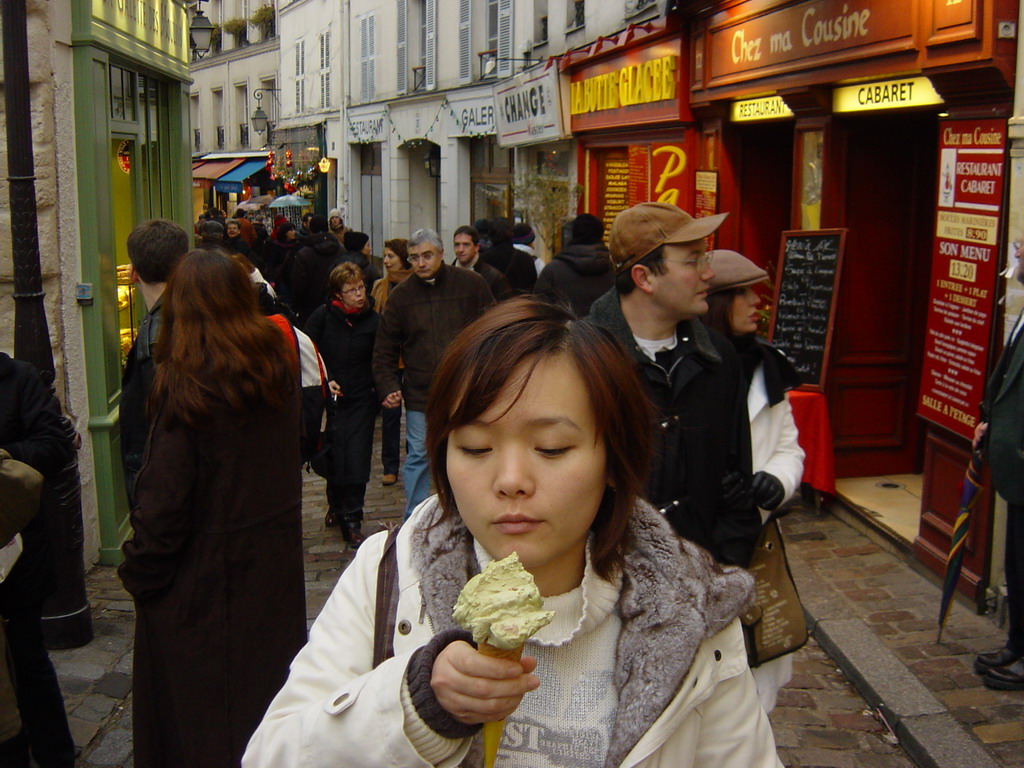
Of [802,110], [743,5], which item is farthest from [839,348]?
[743,5]

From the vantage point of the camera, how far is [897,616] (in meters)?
5.90

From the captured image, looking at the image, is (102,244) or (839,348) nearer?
(102,244)

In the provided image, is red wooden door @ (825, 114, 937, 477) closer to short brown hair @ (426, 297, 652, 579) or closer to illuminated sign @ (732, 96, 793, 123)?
illuminated sign @ (732, 96, 793, 123)

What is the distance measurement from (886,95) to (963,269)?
1.47 meters

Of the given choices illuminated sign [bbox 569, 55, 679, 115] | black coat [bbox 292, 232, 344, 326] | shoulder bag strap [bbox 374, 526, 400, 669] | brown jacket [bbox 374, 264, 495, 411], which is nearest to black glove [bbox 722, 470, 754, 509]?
shoulder bag strap [bbox 374, 526, 400, 669]

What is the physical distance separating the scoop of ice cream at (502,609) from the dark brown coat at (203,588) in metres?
2.24

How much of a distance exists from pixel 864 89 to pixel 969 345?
205cm

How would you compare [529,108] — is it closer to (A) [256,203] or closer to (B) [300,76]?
(A) [256,203]

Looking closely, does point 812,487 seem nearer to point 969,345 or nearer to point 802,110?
point 969,345

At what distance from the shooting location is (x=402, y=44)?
24062 mm

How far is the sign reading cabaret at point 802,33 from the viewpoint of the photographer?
267 inches

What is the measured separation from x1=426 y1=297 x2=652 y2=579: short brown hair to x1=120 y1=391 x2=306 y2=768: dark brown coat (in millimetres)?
1892

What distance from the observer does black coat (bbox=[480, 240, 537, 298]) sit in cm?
1052

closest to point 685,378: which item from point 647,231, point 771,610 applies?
point 647,231
